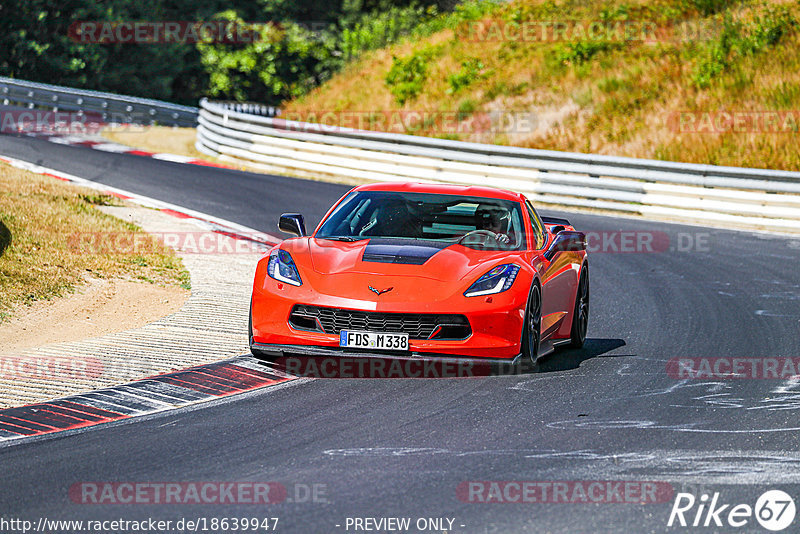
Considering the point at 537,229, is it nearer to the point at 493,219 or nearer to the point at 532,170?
the point at 493,219

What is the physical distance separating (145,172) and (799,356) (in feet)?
52.7

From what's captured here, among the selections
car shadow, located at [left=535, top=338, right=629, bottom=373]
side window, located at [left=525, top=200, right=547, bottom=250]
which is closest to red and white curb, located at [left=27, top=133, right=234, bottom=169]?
side window, located at [left=525, top=200, right=547, bottom=250]

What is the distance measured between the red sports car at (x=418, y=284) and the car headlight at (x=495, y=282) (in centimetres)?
1

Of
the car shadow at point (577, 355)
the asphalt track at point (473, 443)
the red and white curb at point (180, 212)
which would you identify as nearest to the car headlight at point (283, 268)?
the asphalt track at point (473, 443)

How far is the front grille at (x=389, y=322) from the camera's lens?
826 centimetres

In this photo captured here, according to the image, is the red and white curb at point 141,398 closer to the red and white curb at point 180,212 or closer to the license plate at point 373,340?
the license plate at point 373,340

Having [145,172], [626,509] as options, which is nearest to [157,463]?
[626,509]

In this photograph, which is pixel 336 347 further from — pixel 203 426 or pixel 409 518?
pixel 409 518

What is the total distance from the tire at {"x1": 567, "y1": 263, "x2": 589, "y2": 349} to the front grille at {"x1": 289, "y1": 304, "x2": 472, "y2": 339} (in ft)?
6.63

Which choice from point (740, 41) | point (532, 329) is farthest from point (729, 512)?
point (740, 41)

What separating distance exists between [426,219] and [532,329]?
1571 mm

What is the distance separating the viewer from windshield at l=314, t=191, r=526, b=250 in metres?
9.61

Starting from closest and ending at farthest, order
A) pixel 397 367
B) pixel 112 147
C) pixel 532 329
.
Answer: pixel 532 329 → pixel 397 367 → pixel 112 147

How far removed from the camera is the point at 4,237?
13188mm
